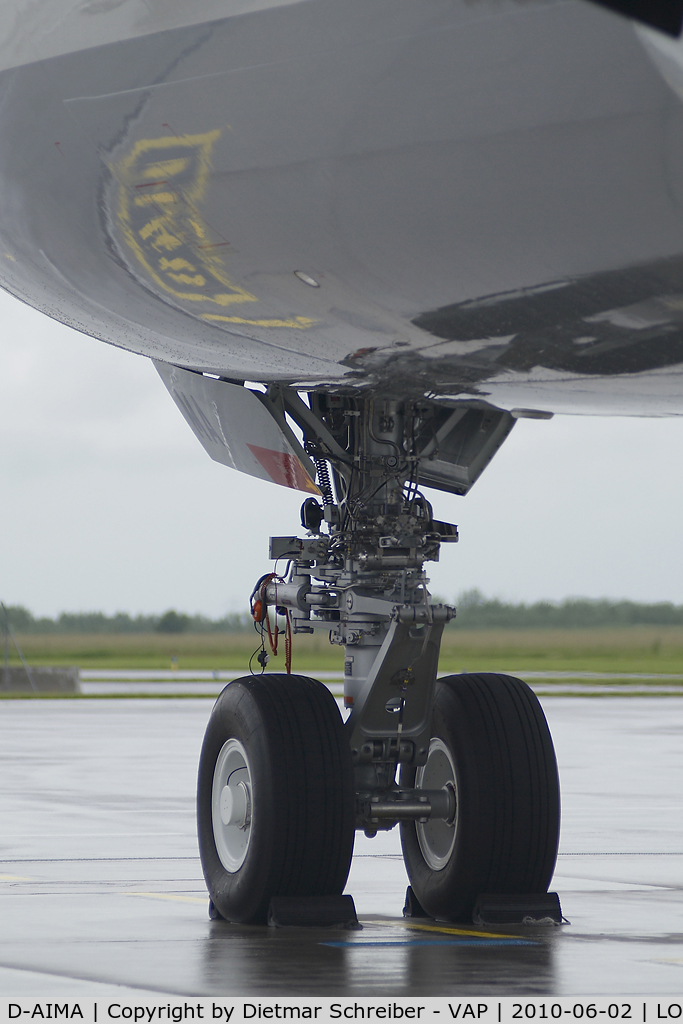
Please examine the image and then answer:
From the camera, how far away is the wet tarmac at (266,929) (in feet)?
22.0

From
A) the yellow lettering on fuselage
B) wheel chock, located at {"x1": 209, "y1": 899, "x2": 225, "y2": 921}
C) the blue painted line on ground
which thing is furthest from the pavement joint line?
the yellow lettering on fuselage

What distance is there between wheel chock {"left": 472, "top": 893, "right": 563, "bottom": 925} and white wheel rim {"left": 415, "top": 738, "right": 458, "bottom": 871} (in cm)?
32

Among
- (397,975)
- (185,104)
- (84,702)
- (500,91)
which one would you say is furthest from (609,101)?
(84,702)

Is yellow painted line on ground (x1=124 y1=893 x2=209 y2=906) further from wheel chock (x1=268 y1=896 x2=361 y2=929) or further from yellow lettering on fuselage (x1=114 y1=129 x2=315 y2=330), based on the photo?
yellow lettering on fuselage (x1=114 y1=129 x2=315 y2=330)

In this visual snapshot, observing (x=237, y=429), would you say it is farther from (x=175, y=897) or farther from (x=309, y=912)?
(x=175, y=897)

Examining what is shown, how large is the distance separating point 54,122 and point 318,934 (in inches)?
160

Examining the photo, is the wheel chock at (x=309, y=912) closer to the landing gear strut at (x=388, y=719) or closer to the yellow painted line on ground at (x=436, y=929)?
the landing gear strut at (x=388, y=719)

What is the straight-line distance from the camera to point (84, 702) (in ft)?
123

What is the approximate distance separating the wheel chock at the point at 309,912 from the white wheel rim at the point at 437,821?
761mm

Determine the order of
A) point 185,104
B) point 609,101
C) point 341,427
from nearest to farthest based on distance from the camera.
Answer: point 609,101 < point 185,104 < point 341,427

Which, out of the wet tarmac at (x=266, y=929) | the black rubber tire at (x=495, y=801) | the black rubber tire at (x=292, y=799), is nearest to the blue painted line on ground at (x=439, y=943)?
the wet tarmac at (x=266, y=929)

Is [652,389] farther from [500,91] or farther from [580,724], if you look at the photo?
[580,724]

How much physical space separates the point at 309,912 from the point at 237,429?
253cm

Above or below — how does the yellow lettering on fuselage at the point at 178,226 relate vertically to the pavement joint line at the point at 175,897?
above
